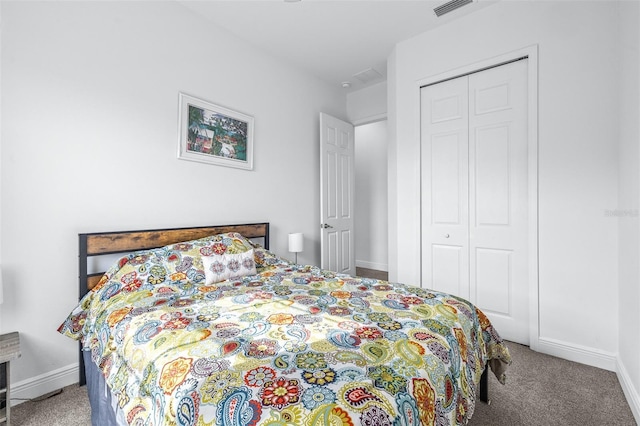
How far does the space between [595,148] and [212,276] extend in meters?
2.86

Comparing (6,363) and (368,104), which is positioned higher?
(368,104)

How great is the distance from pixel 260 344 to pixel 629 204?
2324mm

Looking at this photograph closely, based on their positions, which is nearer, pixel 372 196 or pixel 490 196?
pixel 490 196

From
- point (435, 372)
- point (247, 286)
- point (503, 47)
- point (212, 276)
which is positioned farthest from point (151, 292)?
point (503, 47)

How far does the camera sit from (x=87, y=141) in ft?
6.62

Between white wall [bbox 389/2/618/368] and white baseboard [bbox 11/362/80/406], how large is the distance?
3428 mm

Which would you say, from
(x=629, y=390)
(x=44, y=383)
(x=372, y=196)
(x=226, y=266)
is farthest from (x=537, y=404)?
(x=372, y=196)

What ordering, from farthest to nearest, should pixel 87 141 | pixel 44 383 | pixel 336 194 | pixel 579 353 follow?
pixel 336 194
pixel 579 353
pixel 87 141
pixel 44 383

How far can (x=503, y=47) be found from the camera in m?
2.55

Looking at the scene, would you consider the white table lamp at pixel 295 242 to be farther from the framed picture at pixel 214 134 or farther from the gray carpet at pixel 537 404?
the gray carpet at pixel 537 404

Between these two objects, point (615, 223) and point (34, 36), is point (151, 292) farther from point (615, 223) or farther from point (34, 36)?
point (615, 223)

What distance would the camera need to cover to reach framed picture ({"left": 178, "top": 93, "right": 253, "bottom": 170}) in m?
2.54

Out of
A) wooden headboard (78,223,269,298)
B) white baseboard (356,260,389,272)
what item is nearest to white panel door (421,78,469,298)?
wooden headboard (78,223,269,298)

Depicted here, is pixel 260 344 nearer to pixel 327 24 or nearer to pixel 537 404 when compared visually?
pixel 537 404
